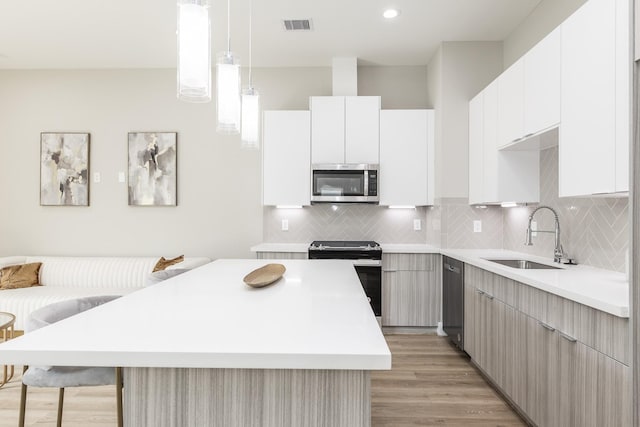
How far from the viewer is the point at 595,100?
199 centimetres

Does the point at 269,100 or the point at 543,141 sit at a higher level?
the point at 269,100

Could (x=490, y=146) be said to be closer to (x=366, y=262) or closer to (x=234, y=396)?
(x=366, y=262)

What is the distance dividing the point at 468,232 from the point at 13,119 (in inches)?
210

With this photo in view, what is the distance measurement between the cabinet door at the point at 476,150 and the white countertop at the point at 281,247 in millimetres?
1740

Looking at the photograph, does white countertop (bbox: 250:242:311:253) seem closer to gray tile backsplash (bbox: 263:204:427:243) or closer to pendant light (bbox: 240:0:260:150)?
gray tile backsplash (bbox: 263:204:427:243)

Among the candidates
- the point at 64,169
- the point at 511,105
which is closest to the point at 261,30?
the point at 511,105

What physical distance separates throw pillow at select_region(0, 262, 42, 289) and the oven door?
3.46 m

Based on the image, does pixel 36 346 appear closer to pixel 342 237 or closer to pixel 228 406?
pixel 228 406

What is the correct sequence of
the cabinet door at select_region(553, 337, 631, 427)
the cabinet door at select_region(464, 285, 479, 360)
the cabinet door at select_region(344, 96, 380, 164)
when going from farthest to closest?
the cabinet door at select_region(344, 96, 380, 164) → the cabinet door at select_region(464, 285, 479, 360) → the cabinet door at select_region(553, 337, 631, 427)

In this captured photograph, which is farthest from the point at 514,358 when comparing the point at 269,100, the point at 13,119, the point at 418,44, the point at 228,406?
the point at 13,119

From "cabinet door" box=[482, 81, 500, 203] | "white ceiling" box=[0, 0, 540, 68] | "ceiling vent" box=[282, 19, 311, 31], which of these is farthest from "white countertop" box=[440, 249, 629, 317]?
"ceiling vent" box=[282, 19, 311, 31]

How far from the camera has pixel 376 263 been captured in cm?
400

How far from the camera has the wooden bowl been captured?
1956 mm

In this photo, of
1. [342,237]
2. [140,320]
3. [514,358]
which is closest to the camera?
[140,320]
